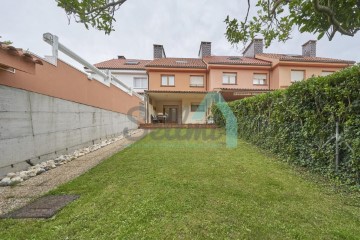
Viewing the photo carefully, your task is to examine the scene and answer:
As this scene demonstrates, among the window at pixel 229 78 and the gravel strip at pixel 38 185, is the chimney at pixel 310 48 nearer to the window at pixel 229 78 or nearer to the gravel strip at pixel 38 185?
the window at pixel 229 78

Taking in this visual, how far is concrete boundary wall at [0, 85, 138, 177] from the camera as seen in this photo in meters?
4.11

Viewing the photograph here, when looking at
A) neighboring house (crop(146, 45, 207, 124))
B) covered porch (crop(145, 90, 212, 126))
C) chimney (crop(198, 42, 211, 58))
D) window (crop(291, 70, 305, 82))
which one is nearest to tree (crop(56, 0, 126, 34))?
covered porch (crop(145, 90, 212, 126))

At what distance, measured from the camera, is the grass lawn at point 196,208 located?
220cm

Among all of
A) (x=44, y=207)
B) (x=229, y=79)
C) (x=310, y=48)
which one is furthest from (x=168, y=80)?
(x=44, y=207)

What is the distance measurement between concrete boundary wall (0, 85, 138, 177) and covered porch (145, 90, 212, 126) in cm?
1163

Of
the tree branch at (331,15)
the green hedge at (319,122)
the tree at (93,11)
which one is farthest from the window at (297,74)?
the tree at (93,11)

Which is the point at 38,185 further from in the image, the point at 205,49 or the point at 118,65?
the point at 205,49

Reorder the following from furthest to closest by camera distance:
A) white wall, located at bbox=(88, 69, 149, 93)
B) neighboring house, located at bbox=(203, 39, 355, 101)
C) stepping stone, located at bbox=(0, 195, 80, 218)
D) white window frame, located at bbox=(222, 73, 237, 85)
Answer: white wall, located at bbox=(88, 69, 149, 93), white window frame, located at bbox=(222, 73, 237, 85), neighboring house, located at bbox=(203, 39, 355, 101), stepping stone, located at bbox=(0, 195, 80, 218)

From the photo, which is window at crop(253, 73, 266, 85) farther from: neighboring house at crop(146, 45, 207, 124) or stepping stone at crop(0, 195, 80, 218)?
stepping stone at crop(0, 195, 80, 218)

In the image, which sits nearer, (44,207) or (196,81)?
(44,207)

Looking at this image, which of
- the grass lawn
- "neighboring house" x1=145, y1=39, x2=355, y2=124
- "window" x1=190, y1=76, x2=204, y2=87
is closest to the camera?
the grass lawn

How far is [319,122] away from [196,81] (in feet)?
57.7

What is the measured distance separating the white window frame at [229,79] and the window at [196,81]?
A: 241cm

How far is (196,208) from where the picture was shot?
2.74 m
